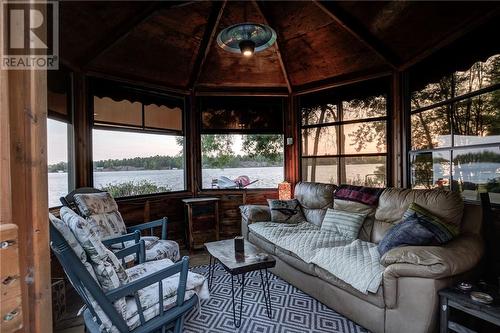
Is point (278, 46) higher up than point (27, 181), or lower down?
higher up

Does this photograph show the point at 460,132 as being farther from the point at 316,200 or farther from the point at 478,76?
the point at 316,200

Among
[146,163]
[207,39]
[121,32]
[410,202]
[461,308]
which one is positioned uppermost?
[207,39]

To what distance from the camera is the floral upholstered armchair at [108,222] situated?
8.77 ft

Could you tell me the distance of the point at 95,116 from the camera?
12.0 ft

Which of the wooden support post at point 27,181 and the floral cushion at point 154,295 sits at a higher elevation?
the wooden support post at point 27,181

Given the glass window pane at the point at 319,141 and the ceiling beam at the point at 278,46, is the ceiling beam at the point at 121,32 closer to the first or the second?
the ceiling beam at the point at 278,46

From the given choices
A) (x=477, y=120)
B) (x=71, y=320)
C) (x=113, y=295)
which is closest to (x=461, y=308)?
(x=477, y=120)

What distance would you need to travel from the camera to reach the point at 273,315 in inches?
92.7

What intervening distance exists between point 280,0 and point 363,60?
58.2 inches

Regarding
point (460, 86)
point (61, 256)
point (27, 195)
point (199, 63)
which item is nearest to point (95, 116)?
point (199, 63)

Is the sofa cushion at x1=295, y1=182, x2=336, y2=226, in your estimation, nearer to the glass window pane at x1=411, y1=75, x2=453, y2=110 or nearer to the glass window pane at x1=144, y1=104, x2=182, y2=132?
the glass window pane at x1=411, y1=75, x2=453, y2=110

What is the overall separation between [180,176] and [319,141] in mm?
2496

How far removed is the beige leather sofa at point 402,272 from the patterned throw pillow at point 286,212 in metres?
0.68

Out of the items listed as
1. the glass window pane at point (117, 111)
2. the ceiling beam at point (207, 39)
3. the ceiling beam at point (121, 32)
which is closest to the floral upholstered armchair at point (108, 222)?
the glass window pane at point (117, 111)
